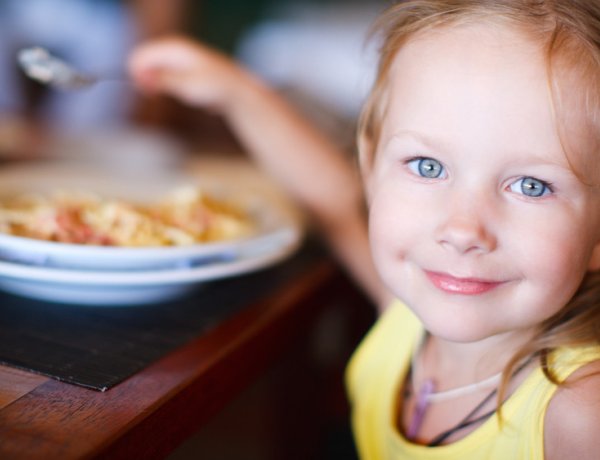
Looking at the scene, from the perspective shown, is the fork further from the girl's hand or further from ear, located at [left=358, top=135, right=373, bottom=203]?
ear, located at [left=358, top=135, right=373, bottom=203]

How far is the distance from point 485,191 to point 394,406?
0.33 metres

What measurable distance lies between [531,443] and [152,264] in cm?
41

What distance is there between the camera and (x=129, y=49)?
1.94 metres

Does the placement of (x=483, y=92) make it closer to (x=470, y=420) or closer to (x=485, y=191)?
(x=485, y=191)

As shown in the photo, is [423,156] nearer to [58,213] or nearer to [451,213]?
[451,213]

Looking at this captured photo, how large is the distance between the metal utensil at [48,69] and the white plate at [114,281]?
0.31 meters

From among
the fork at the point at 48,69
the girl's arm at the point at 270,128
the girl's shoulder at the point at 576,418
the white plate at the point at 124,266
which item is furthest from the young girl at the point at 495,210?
the fork at the point at 48,69

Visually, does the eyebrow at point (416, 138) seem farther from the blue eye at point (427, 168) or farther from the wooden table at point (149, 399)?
the wooden table at point (149, 399)

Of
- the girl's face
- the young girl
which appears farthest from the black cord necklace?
the girl's face

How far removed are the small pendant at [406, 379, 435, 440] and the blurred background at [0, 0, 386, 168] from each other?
1.38ft

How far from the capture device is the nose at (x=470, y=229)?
0.54 m

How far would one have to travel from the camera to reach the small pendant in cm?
73

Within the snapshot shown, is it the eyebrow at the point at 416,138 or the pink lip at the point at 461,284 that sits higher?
the eyebrow at the point at 416,138

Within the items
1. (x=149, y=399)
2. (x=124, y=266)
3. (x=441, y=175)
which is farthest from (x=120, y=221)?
(x=441, y=175)
